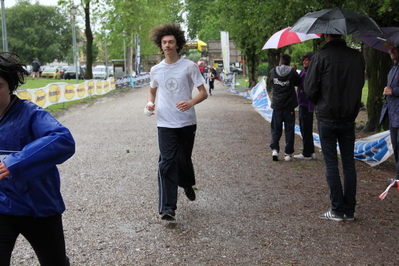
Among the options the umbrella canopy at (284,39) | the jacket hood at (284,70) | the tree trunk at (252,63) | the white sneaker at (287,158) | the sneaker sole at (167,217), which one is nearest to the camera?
the sneaker sole at (167,217)

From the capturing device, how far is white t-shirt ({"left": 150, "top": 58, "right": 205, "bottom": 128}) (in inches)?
218

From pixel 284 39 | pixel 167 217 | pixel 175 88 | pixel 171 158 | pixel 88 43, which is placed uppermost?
pixel 88 43

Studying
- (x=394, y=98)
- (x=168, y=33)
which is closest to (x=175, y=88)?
(x=168, y=33)

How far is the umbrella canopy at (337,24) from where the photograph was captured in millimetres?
5555

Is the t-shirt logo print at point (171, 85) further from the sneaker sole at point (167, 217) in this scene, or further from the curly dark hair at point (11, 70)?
the curly dark hair at point (11, 70)

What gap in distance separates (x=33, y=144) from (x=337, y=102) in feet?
12.4

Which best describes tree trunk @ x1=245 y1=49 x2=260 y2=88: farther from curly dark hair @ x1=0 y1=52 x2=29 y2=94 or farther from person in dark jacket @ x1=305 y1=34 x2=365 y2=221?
curly dark hair @ x1=0 y1=52 x2=29 y2=94

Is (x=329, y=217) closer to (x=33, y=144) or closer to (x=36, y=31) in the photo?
(x=33, y=144)

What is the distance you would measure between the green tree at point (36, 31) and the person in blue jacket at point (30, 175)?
8625 cm

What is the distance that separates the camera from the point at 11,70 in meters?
2.60

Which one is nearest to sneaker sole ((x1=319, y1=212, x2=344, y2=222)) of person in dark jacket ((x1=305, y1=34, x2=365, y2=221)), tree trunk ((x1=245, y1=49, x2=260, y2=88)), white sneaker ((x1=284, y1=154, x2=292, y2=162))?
person in dark jacket ((x1=305, y1=34, x2=365, y2=221))

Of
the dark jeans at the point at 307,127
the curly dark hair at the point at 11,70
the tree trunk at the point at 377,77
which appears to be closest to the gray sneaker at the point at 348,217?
the dark jeans at the point at 307,127

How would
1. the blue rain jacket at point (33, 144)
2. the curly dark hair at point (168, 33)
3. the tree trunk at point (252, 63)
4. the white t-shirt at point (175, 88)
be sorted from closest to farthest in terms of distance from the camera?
the blue rain jacket at point (33, 144) < the white t-shirt at point (175, 88) < the curly dark hair at point (168, 33) < the tree trunk at point (252, 63)

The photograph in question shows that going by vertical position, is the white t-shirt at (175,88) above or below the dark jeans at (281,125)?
above
